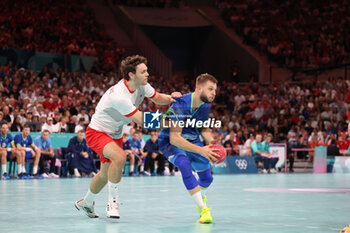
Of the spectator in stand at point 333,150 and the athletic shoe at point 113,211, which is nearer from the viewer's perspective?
the athletic shoe at point 113,211

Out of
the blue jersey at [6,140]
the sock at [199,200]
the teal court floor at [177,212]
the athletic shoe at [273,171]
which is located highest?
the blue jersey at [6,140]

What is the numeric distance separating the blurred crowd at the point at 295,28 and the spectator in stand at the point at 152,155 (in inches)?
A: 626

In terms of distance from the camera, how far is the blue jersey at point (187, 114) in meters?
7.67

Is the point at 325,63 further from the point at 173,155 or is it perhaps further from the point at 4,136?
the point at 173,155

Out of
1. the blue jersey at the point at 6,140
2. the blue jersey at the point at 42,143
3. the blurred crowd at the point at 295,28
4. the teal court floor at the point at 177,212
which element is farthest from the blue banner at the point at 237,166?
the blurred crowd at the point at 295,28

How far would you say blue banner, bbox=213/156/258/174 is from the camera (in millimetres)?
23266

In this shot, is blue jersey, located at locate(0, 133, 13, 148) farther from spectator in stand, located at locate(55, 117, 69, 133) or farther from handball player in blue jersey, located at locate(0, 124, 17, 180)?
spectator in stand, located at locate(55, 117, 69, 133)

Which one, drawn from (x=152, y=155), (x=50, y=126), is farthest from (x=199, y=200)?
(x=152, y=155)

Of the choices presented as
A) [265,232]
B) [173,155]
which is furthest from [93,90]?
[265,232]

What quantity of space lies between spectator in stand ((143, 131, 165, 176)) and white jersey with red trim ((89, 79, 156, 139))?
43.3ft

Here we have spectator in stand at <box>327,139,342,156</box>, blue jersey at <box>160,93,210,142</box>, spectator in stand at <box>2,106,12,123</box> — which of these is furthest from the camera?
spectator in stand at <box>327,139,342,156</box>

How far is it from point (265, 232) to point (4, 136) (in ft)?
43.6

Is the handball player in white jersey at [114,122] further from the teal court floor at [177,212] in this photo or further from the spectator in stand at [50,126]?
the spectator in stand at [50,126]

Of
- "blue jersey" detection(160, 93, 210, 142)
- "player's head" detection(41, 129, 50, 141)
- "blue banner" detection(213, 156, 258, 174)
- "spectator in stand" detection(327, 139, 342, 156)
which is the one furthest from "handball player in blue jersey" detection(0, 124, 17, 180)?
"spectator in stand" detection(327, 139, 342, 156)
